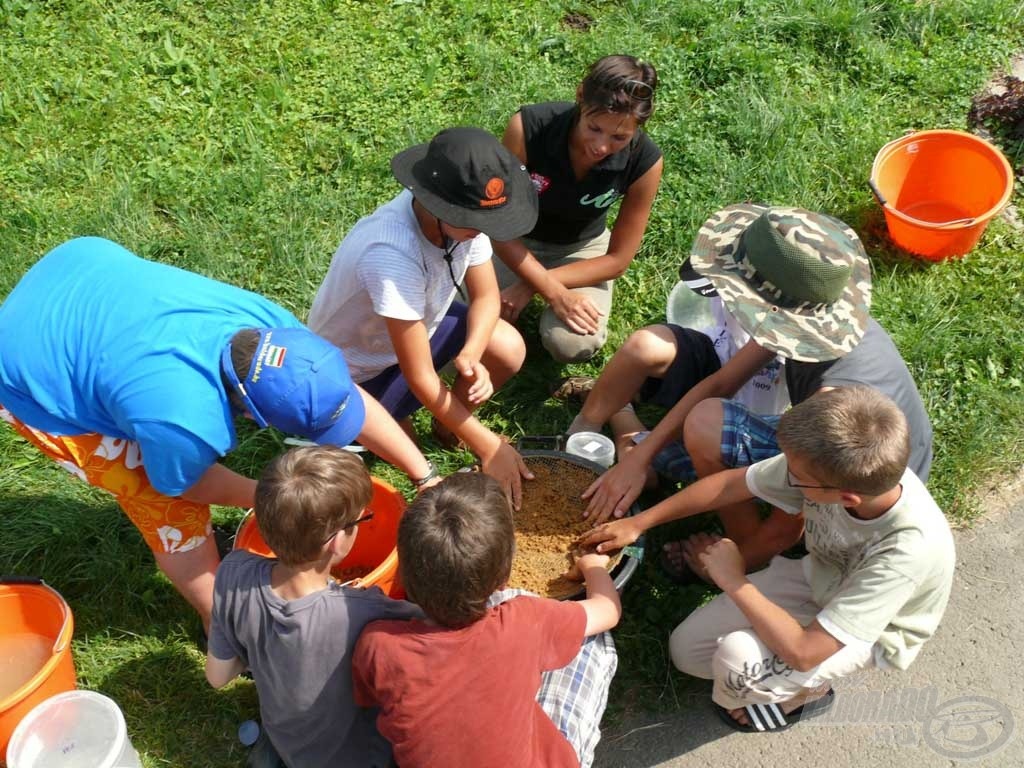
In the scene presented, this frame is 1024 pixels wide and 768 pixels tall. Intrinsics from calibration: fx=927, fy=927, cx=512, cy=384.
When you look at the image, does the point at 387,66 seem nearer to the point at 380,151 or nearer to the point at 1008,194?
the point at 380,151

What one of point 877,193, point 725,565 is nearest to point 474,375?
point 725,565

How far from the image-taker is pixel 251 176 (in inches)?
163

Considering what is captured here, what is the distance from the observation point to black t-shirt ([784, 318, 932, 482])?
2.67 m

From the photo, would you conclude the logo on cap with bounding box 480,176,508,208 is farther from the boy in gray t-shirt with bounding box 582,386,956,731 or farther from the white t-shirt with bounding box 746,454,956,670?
the white t-shirt with bounding box 746,454,956,670

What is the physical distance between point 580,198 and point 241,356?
171 cm

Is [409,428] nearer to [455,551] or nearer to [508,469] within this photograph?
[508,469]

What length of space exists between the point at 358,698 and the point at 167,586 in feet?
3.84

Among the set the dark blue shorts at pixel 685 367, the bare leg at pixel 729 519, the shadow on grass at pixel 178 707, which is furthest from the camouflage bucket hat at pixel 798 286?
the shadow on grass at pixel 178 707

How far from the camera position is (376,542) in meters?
2.90

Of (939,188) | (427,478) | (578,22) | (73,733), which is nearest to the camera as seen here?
(73,733)

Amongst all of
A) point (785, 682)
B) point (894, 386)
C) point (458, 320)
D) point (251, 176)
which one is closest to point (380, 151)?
point (251, 176)

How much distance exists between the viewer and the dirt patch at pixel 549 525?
273cm

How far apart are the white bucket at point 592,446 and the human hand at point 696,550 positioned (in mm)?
371

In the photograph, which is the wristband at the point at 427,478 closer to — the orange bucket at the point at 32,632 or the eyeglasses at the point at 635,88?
the orange bucket at the point at 32,632
